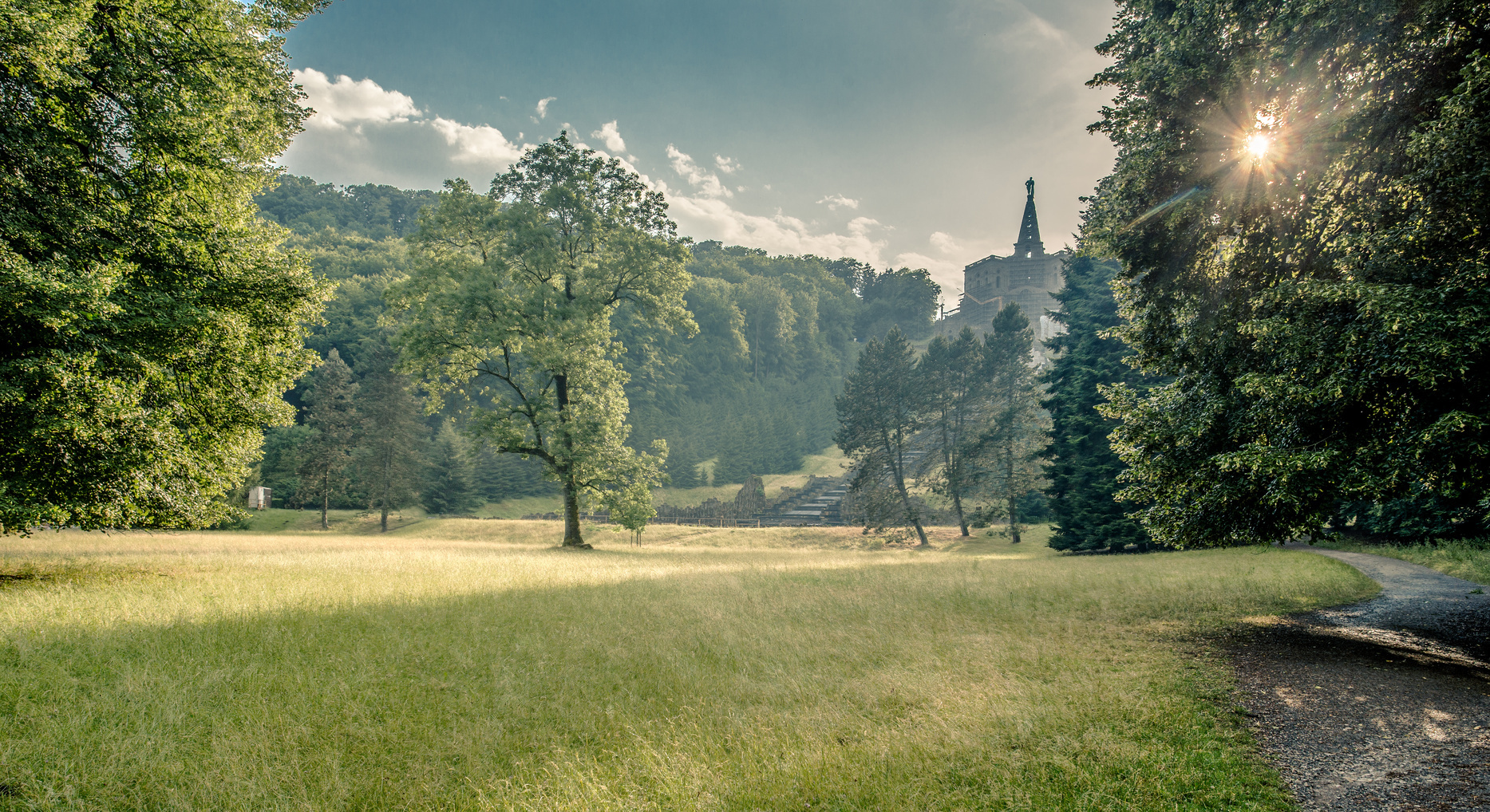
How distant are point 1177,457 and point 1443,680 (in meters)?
3.93

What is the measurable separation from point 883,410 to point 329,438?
4065cm

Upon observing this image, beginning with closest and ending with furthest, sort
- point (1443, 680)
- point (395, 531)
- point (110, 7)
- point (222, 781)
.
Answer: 1. point (222, 781)
2. point (1443, 680)
3. point (110, 7)
4. point (395, 531)

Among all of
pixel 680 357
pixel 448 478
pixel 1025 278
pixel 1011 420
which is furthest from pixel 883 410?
pixel 1025 278

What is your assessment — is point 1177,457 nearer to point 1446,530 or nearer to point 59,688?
point 59,688

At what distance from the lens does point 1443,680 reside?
7316mm

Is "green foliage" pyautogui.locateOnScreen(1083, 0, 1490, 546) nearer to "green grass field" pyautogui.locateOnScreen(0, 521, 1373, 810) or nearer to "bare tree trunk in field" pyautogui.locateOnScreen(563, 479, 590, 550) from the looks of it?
"green grass field" pyautogui.locateOnScreen(0, 521, 1373, 810)

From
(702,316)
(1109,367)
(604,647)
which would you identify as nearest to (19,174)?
(604,647)

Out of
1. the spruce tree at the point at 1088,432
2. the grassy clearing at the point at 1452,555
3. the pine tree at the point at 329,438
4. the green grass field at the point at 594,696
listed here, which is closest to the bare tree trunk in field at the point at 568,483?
the green grass field at the point at 594,696

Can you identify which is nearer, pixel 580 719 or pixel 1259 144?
pixel 580 719

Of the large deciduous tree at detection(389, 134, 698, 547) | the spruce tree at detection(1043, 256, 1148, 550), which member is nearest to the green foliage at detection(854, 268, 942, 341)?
the spruce tree at detection(1043, 256, 1148, 550)

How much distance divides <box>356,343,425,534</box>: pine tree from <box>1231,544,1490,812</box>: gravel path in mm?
49247

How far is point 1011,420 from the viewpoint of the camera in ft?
118

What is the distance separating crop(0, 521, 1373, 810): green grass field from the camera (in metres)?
4.70

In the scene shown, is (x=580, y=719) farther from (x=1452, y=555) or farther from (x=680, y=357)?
(x=680, y=357)
